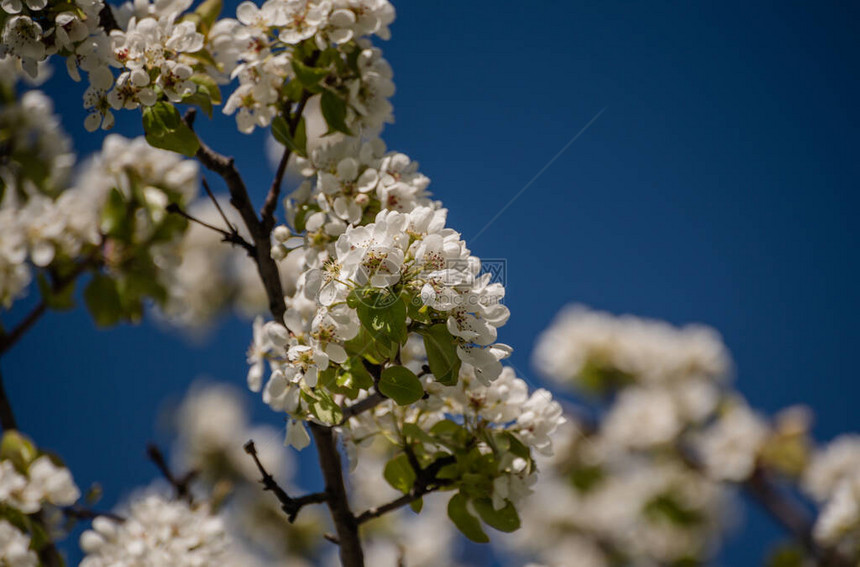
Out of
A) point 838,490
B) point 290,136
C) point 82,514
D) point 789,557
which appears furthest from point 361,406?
point 789,557

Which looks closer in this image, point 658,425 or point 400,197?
point 400,197

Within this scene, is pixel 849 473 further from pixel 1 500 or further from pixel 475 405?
pixel 1 500

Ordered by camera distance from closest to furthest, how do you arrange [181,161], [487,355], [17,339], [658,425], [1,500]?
1. [487,355]
2. [1,500]
3. [17,339]
4. [181,161]
5. [658,425]

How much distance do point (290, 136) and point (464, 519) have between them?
0.94m

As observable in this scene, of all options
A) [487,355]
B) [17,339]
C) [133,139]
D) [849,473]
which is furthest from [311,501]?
[849,473]

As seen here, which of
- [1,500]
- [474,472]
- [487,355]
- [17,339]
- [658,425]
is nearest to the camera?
[487,355]

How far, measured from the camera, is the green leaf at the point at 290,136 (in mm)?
1488

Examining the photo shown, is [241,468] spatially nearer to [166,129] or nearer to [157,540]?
[157,540]

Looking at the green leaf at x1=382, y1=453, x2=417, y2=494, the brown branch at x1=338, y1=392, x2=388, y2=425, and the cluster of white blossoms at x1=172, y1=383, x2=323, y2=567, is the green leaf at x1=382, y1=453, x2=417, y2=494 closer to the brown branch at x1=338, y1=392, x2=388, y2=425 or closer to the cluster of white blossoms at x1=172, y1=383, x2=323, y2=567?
the brown branch at x1=338, y1=392, x2=388, y2=425

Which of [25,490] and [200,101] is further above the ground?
[200,101]

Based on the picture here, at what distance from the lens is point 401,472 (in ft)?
4.58

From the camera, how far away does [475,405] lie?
1.35m

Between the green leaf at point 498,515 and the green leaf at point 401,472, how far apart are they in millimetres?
Answer: 161

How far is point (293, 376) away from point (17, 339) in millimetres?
1471
